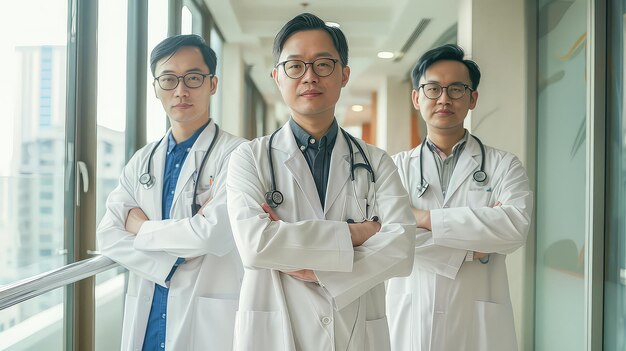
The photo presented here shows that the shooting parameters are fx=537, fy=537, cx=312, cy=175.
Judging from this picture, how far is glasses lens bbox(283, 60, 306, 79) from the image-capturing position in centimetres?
168

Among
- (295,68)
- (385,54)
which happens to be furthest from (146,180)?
(385,54)

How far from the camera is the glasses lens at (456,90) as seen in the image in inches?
89.0

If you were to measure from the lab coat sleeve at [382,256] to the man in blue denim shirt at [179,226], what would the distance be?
0.57 metres

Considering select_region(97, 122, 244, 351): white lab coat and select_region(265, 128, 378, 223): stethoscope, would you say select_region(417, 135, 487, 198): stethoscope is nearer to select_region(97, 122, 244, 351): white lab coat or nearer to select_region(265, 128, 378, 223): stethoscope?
select_region(265, 128, 378, 223): stethoscope

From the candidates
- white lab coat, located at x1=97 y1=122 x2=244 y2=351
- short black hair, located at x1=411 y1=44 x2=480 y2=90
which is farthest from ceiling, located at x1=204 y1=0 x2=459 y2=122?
white lab coat, located at x1=97 y1=122 x2=244 y2=351

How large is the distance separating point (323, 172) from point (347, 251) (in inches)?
13.3

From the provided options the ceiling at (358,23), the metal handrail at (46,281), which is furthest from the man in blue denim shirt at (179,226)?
the ceiling at (358,23)

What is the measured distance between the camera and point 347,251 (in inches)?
58.9

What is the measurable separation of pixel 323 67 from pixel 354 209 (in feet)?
1.50

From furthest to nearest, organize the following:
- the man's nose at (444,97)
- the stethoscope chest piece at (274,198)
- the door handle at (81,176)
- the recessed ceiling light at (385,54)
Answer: the recessed ceiling light at (385,54)
the door handle at (81,176)
the man's nose at (444,97)
the stethoscope chest piece at (274,198)

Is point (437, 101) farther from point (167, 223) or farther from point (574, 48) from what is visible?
point (574, 48)

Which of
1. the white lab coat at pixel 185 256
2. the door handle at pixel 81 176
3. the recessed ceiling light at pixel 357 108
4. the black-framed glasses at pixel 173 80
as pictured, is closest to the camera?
the white lab coat at pixel 185 256

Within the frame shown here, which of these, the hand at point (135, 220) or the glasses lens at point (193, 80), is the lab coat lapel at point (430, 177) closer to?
the glasses lens at point (193, 80)

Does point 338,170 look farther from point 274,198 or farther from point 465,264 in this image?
point 465,264
